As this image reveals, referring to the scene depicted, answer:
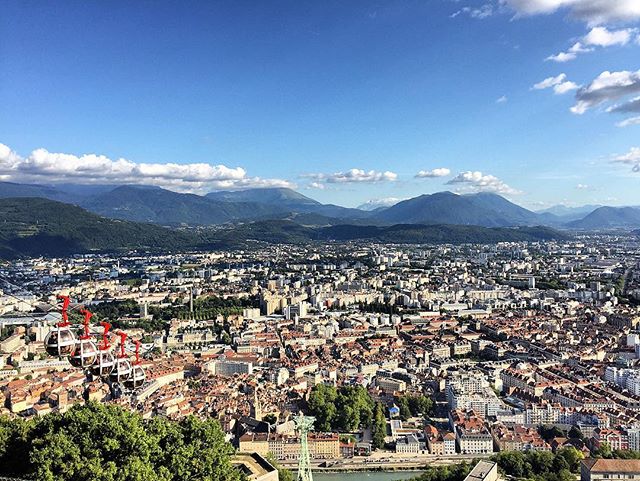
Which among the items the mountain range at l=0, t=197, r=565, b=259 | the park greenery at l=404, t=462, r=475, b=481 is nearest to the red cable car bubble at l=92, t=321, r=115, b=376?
the park greenery at l=404, t=462, r=475, b=481

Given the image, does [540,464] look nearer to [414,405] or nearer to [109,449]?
[414,405]

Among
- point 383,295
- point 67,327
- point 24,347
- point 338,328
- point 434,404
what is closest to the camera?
point 67,327

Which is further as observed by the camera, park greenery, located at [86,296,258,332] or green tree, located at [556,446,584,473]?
park greenery, located at [86,296,258,332]

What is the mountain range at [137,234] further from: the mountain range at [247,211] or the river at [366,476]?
the river at [366,476]

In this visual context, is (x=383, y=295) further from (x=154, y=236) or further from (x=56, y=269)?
(x=154, y=236)

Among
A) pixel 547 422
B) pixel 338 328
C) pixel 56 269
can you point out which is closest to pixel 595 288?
pixel 338 328

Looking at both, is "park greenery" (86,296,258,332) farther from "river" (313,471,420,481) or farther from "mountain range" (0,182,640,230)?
"mountain range" (0,182,640,230)
